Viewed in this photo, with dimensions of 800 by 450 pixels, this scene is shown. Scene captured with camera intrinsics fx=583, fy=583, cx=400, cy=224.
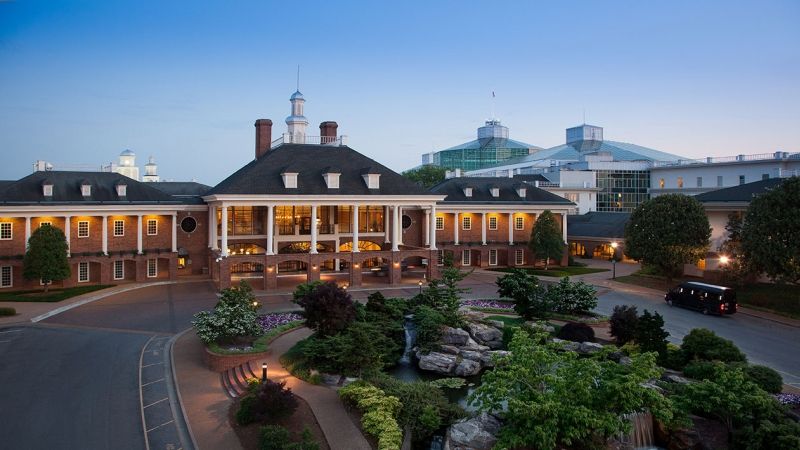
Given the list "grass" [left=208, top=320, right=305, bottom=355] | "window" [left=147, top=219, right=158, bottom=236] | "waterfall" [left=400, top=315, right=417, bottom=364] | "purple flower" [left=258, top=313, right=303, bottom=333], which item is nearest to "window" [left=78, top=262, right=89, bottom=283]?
"window" [left=147, top=219, right=158, bottom=236]

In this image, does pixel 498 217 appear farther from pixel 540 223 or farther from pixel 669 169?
pixel 669 169

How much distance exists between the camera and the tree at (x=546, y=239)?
54562mm

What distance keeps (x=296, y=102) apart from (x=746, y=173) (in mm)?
58135

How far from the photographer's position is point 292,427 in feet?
61.8

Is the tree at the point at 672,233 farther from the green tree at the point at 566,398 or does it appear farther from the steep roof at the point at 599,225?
the green tree at the point at 566,398

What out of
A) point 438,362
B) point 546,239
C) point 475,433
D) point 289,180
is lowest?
point 475,433

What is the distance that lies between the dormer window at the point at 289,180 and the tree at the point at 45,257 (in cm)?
1631

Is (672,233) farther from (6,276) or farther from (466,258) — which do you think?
(6,276)

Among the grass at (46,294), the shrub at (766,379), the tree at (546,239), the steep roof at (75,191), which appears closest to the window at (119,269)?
the grass at (46,294)

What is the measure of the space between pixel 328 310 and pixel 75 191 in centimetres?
3158

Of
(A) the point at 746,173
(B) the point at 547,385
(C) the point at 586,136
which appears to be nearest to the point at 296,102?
(B) the point at 547,385

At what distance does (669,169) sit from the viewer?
3425 inches

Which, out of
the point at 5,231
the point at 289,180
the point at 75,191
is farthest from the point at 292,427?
the point at 75,191

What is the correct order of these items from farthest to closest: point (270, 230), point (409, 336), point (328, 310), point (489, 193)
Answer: point (489, 193) < point (270, 230) < point (409, 336) < point (328, 310)
